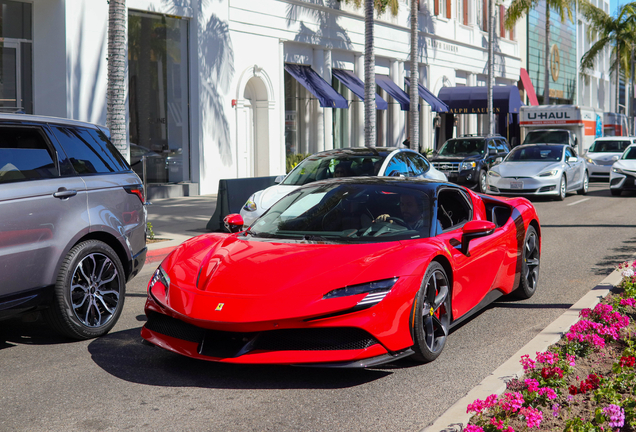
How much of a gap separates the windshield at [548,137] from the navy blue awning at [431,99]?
20.2 ft

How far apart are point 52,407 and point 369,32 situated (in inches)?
744

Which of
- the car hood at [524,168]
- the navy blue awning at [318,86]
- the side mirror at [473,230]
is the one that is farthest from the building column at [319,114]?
the side mirror at [473,230]

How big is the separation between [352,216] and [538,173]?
14.9m

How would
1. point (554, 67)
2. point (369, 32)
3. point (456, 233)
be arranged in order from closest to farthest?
1. point (456, 233)
2. point (369, 32)
3. point (554, 67)

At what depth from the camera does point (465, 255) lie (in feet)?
18.7

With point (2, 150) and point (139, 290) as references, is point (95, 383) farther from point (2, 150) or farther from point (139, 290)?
point (139, 290)

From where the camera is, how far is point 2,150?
17.9 feet

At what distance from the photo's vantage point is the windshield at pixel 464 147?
2372 centimetres

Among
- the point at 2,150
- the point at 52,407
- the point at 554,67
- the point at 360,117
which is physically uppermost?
the point at 554,67

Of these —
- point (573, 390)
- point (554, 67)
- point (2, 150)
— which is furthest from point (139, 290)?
point (554, 67)

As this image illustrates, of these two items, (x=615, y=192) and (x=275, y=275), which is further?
(x=615, y=192)

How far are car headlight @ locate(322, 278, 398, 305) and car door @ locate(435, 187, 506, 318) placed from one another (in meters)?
1.03

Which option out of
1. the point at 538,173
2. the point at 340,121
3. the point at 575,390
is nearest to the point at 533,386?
the point at 575,390

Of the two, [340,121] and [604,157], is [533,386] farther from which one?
[340,121]
